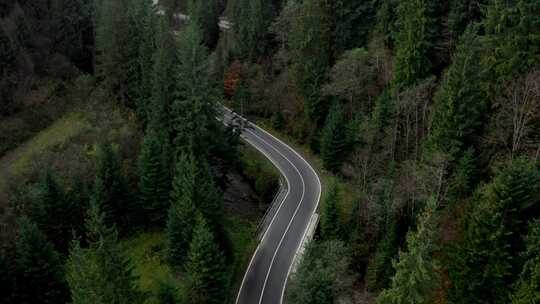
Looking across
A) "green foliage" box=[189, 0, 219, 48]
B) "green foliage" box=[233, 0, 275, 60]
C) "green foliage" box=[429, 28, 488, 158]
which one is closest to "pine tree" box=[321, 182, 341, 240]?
"green foliage" box=[429, 28, 488, 158]

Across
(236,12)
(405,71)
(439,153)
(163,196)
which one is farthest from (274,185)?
(236,12)

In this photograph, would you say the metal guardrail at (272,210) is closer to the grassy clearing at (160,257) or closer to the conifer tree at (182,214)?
the grassy clearing at (160,257)

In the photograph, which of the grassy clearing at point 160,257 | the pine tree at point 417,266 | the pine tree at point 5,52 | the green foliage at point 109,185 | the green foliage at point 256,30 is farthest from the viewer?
A: the green foliage at point 256,30

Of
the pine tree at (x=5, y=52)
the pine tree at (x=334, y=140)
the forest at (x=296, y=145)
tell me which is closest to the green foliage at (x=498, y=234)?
the forest at (x=296, y=145)

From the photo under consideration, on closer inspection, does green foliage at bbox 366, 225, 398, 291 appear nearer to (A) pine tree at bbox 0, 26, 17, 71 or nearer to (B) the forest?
(B) the forest

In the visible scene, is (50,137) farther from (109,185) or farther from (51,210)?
(51,210)

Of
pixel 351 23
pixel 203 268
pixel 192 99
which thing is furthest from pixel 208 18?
pixel 203 268

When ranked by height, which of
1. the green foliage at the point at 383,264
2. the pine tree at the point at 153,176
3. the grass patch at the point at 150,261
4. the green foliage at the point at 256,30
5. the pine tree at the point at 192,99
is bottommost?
the grass patch at the point at 150,261
